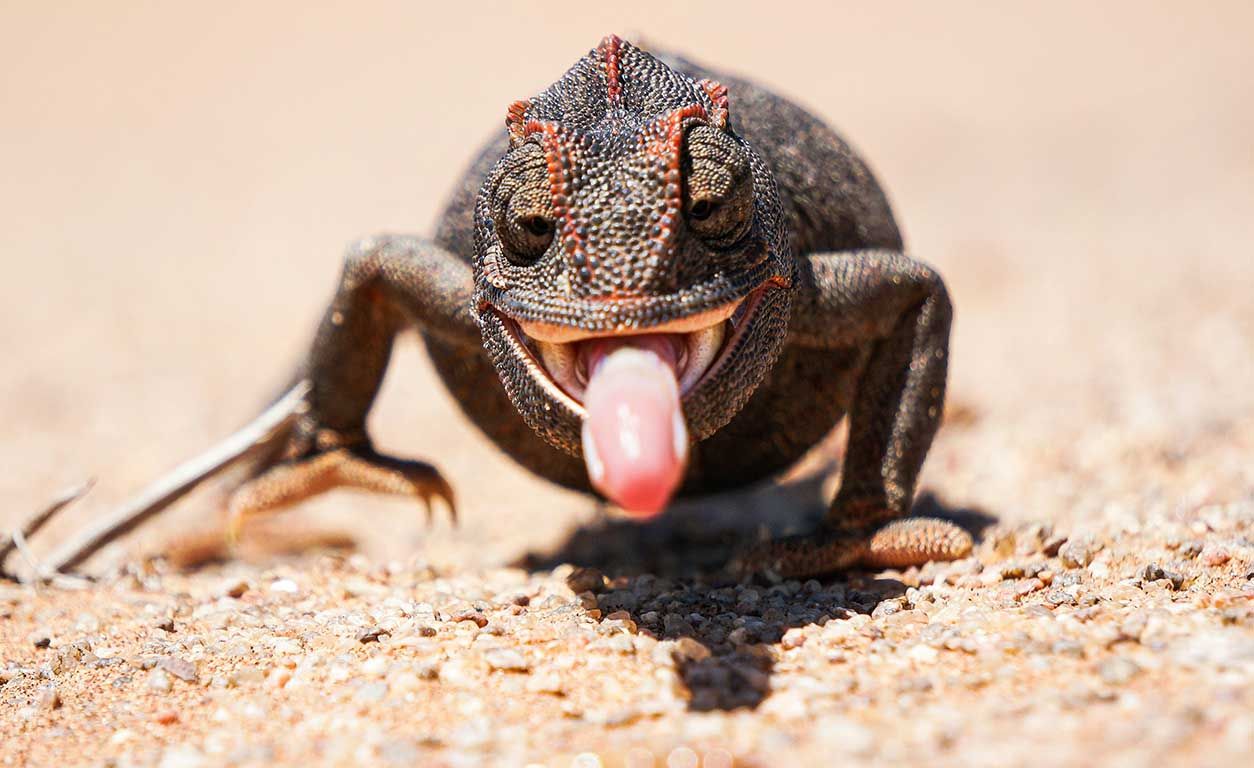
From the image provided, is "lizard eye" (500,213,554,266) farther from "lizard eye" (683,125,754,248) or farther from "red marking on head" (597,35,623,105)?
"red marking on head" (597,35,623,105)

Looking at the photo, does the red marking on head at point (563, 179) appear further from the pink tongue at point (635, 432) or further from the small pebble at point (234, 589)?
the small pebble at point (234, 589)

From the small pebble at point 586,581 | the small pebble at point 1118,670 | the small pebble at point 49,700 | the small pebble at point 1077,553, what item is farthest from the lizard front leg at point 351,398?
the small pebble at point 1118,670

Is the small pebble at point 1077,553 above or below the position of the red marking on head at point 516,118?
below

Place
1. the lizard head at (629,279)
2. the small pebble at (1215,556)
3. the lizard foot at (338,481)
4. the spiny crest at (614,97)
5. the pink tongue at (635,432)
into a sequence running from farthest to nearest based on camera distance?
the lizard foot at (338,481) → the small pebble at (1215,556) → the spiny crest at (614,97) → the lizard head at (629,279) → the pink tongue at (635,432)

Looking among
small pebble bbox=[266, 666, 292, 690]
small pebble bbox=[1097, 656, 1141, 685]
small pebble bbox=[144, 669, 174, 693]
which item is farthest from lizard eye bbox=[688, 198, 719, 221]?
small pebble bbox=[144, 669, 174, 693]

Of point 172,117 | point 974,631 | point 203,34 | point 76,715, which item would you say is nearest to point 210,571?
point 76,715

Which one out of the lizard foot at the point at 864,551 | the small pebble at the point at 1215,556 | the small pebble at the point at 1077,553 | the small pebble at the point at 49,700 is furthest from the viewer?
the lizard foot at the point at 864,551

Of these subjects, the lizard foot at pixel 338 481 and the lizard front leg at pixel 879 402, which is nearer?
the lizard front leg at pixel 879 402

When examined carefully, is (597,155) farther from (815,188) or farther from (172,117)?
(172,117)

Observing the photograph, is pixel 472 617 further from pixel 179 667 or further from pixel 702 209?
pixel 702 209

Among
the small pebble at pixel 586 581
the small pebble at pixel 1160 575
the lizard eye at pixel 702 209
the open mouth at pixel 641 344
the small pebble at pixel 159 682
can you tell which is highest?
the lizard eye at pixel 702 209
